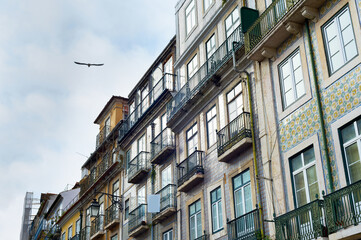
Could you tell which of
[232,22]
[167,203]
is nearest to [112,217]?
[167,203]

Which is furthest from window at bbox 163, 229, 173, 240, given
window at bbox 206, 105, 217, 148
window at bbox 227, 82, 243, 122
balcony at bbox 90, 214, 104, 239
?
balcony at bbox 90, 214, 104, 239

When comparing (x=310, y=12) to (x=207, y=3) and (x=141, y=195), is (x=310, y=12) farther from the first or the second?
(x=141, y=195)

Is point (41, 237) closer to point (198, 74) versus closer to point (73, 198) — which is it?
point (73, 198)

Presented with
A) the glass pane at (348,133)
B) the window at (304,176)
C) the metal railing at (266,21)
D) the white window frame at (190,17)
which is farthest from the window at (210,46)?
the glass pane at (348,133)

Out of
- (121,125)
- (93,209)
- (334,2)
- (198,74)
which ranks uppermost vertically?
(121,125)

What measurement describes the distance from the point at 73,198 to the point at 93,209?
658 inches

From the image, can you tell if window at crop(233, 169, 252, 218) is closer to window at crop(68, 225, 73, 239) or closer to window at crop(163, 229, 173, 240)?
window at crop(163, 229, 173, 240)

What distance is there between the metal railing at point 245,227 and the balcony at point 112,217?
13023 millimetres

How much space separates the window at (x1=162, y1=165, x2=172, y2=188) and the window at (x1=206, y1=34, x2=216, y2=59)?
219 inches

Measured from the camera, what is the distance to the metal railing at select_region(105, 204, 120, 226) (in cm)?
2956

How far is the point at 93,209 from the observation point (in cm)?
2667

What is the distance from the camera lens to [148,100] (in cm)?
2881

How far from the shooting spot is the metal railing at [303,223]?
12750mm

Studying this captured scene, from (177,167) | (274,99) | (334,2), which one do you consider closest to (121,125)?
(177,167)
